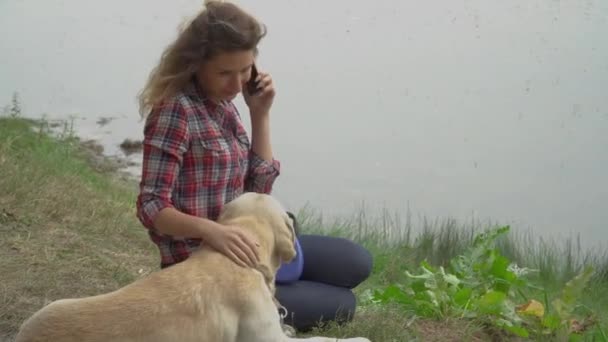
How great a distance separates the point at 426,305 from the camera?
390 centimetres

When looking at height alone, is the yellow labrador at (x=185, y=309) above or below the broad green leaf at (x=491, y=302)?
above

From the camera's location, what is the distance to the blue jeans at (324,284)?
3.62 metres

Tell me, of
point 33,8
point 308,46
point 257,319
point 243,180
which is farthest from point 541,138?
point 33,8

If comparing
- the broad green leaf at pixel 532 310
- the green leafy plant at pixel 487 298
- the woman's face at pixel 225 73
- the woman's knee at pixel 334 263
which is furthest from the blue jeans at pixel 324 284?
the woman's face at pixel 225 73

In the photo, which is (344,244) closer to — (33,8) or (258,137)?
(258,137)

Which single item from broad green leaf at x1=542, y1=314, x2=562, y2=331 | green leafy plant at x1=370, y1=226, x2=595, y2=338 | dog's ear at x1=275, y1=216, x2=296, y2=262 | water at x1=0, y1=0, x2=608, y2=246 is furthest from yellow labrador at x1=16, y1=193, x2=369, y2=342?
water at x1=0, y1=0, x2=608, y2=246

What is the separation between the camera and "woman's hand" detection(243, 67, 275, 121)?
356cm

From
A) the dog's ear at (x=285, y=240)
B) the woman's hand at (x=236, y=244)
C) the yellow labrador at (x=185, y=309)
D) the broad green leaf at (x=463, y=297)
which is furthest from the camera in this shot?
the broad green leaf at (x=463, y=297)

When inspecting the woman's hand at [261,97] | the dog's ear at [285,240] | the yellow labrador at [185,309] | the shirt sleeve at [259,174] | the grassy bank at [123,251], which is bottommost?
the grassy bank at [123,251]

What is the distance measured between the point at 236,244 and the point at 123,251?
236 centimetres

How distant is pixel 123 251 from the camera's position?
198 inches

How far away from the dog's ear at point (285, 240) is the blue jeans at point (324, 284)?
1.96 feet

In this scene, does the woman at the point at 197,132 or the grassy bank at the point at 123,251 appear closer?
the woman at the point at 197,132

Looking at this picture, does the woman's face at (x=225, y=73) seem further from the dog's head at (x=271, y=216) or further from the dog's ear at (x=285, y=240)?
the dog's ear at (x=285, y=240)
